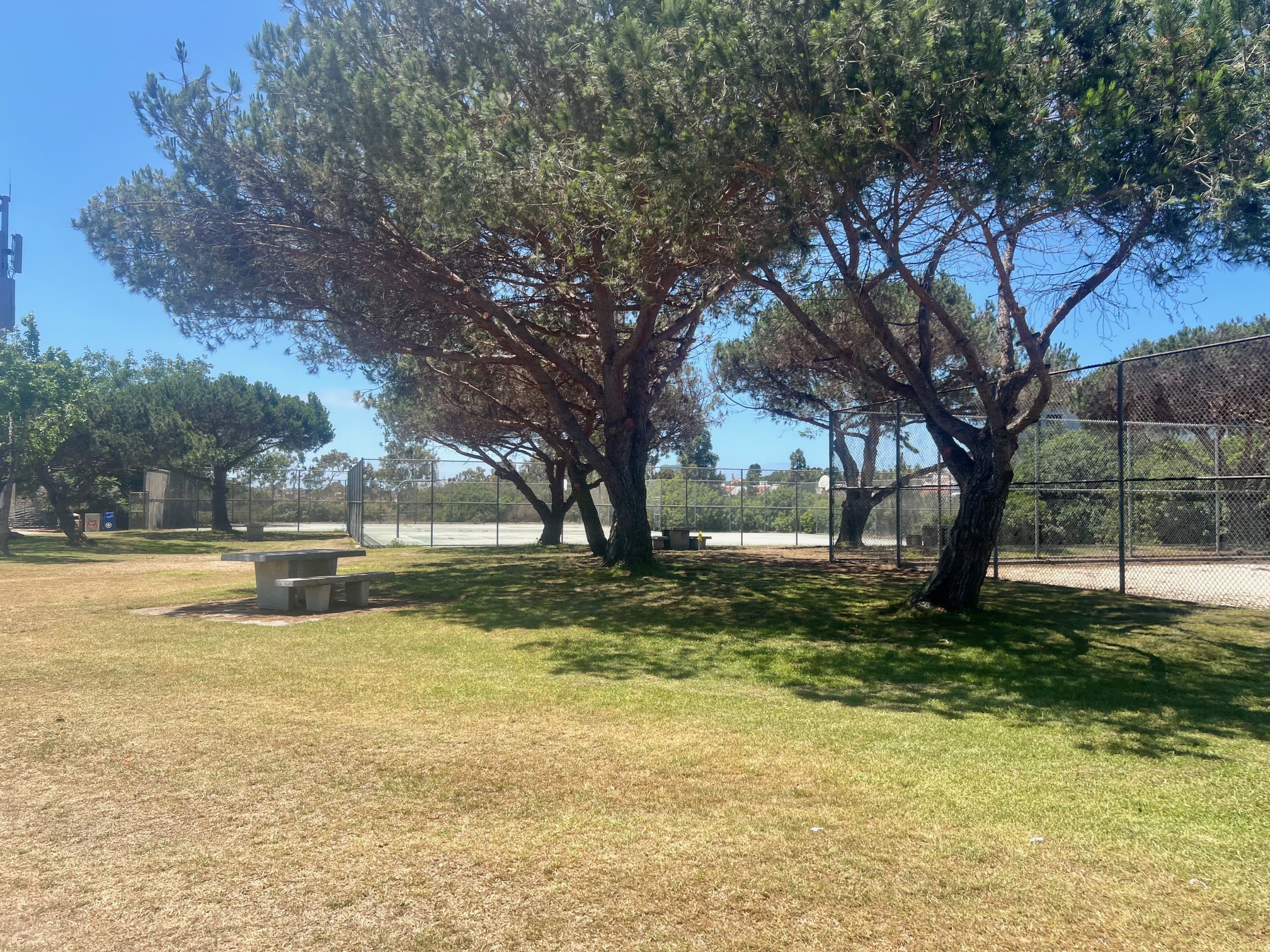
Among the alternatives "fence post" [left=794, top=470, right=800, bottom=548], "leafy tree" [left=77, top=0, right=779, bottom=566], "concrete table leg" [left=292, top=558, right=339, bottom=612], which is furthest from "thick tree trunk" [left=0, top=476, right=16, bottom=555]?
"fence post" [left=794, top=470, right=800, bottom=548]

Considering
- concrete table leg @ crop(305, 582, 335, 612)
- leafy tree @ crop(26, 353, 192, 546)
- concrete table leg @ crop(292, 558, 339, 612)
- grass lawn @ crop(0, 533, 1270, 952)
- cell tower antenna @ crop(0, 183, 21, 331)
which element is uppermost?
cell tower antenna @ crop(0, 183, 21, 331)

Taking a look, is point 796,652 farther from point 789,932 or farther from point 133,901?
point 133,901

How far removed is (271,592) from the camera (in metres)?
11.4

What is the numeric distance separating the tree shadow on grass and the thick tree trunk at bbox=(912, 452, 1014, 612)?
0.88ft

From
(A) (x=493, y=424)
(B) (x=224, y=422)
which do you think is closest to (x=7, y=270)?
(B) (x=224, y=422)

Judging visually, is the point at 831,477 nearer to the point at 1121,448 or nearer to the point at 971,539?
the point at 1121,448

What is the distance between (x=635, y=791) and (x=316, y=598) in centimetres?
815

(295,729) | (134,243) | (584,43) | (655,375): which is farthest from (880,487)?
(134,243)

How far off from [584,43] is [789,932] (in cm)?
977

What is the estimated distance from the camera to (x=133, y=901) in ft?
10.0

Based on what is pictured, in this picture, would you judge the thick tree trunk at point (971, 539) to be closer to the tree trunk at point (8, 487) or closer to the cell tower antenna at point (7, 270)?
the tree trunk at point (8, 487)

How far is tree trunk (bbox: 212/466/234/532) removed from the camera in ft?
125

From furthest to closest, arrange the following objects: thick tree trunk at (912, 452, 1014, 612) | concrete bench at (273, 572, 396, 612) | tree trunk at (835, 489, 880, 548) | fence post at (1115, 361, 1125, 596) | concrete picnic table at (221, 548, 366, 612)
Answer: tree trunk at (835, 489, 880, 548) → concrete picnic table at (221, 548, 366, 612) → concrete bench at (273, 572, 396, 612) → fence post at (1115, 361, 1125, 596) → thick tree trunk at (912, 452, 1014, 612)

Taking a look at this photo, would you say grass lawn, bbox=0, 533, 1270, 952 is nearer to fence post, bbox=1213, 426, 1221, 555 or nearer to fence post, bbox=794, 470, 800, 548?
fence post, bbox=1213, 426, 1221, 555
